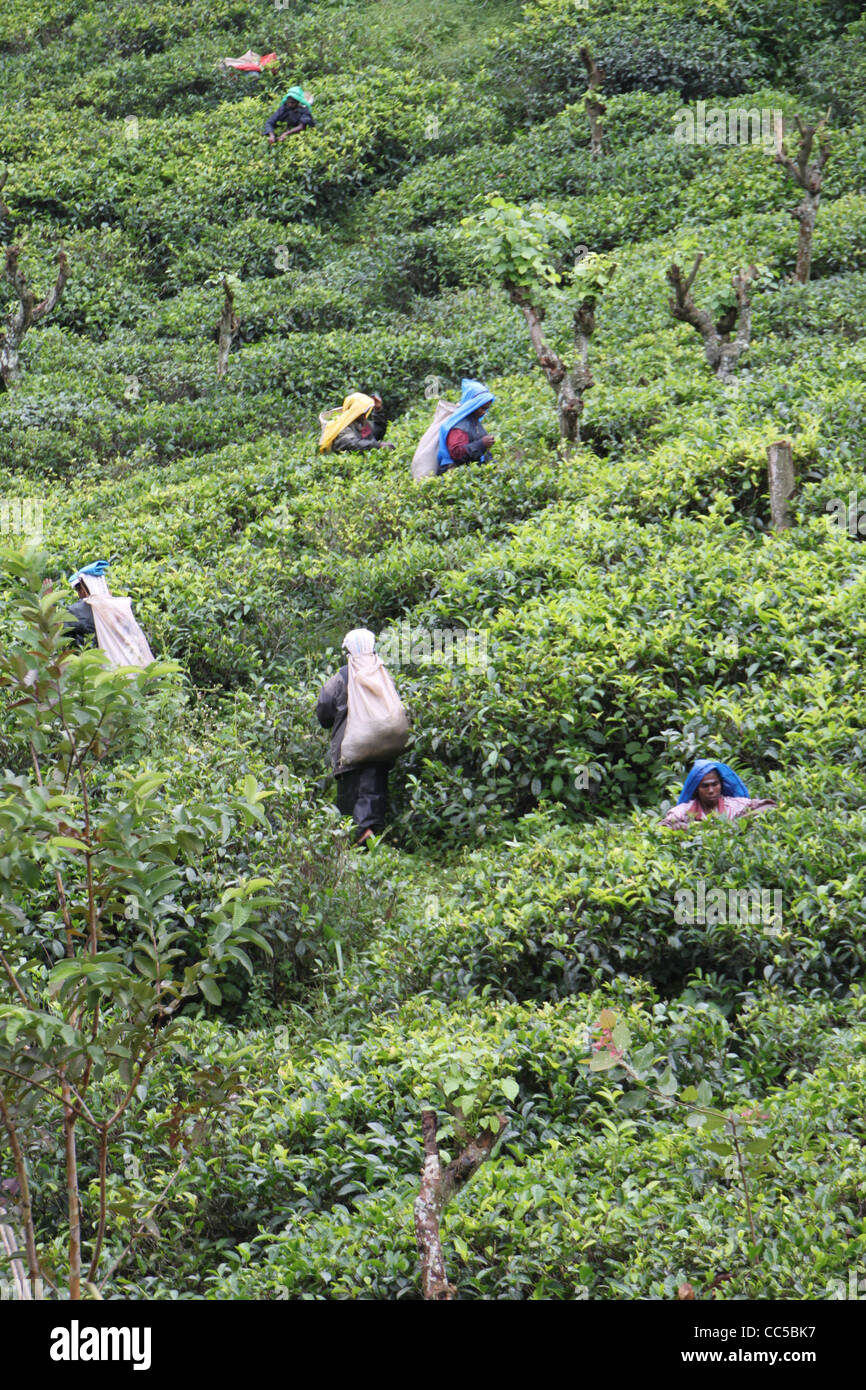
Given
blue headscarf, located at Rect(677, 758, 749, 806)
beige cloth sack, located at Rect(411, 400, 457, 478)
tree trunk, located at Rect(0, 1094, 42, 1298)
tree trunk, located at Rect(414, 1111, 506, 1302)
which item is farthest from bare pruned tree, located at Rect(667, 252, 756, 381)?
tree trunk, located at Rect(0, 1094, 42, 1298)

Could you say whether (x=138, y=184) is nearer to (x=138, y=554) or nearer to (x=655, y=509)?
(x=138, y=554)

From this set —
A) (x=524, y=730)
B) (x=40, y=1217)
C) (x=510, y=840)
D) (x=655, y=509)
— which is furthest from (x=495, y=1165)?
(x=655, y=509)

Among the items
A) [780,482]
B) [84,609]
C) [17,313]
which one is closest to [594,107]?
[17,313]

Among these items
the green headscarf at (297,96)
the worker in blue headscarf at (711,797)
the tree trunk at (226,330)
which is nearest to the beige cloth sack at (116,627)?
the worker in blue headscarf at (711,797)

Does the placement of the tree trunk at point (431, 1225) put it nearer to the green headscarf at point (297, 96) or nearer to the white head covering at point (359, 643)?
the white head covering at point (359, 643)

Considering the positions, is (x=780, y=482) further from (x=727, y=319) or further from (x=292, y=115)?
(x=292, y=115)

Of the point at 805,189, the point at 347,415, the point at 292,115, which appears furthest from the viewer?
the point at 292,115

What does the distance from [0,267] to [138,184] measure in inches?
128

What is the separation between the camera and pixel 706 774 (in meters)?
6.94

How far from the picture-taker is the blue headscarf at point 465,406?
37.6 feet

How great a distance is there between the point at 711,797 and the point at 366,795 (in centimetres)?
222

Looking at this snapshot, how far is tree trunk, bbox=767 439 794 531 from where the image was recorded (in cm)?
937

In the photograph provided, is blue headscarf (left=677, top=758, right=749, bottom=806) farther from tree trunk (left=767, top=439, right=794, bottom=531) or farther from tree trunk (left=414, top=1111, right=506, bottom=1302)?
tree trunk (left=414, top=1111, right=506, bottom=1302)

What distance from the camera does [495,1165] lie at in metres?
4.91
